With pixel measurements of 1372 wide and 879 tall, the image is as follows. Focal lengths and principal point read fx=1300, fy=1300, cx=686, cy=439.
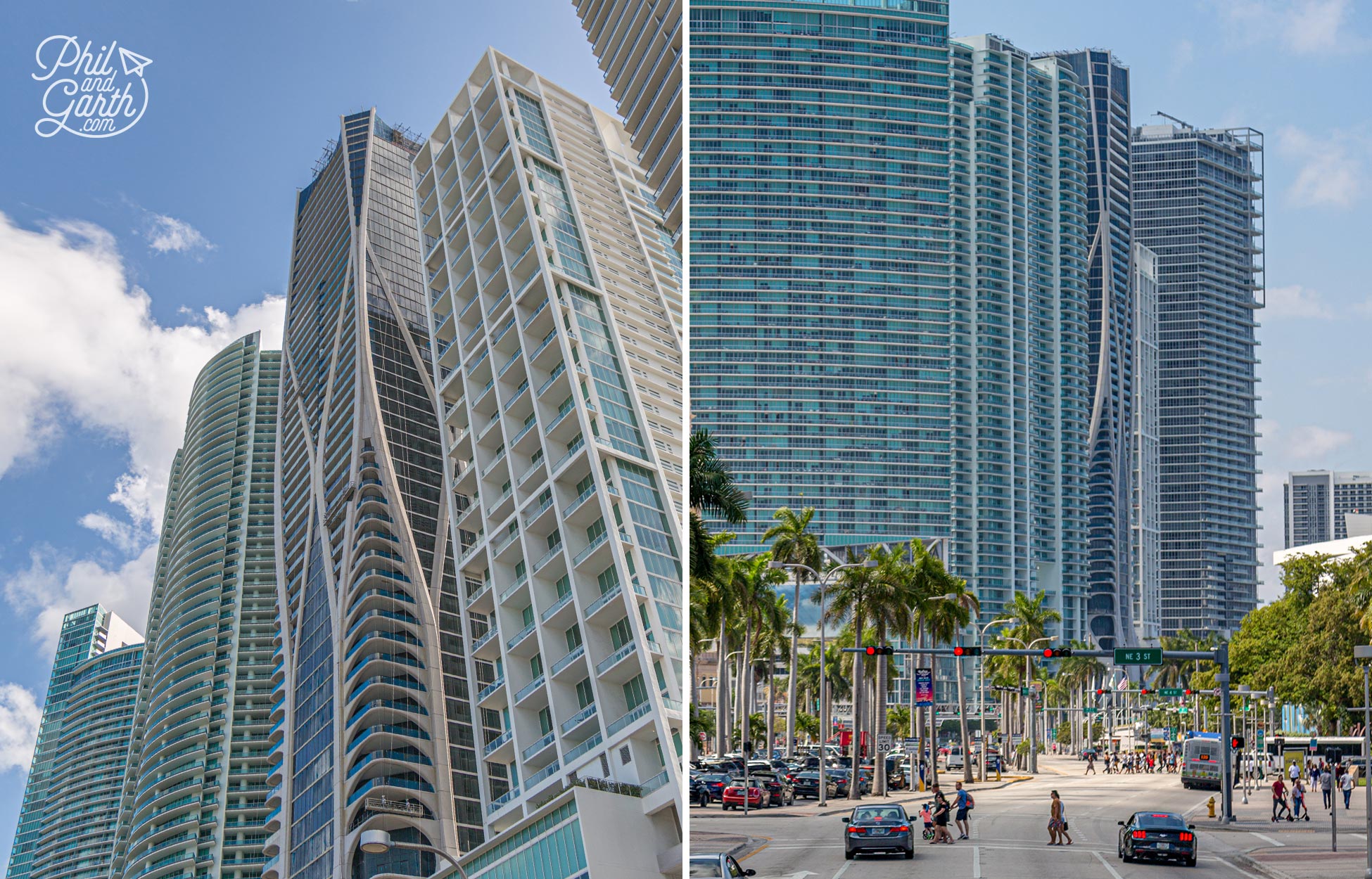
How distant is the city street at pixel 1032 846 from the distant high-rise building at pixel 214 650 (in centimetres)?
8999

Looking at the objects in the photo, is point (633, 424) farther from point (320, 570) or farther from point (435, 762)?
point (320, 570)

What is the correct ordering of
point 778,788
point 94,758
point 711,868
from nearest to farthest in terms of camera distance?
1. point 711,868
2. point 778,788
3. point 94,758

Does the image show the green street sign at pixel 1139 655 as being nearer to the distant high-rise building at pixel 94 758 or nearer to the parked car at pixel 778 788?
the parked car at pixel 778 788

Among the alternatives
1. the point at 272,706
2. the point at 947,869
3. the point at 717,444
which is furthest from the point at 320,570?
the point at 947,869

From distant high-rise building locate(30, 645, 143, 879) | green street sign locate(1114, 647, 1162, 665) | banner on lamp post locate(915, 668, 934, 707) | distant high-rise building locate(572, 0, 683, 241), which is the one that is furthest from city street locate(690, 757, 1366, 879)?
distant high-rise building locate(30, 645, 143, 879)

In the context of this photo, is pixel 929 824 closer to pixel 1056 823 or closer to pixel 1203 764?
pixel 1056 823

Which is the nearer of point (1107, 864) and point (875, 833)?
point (875, 833)

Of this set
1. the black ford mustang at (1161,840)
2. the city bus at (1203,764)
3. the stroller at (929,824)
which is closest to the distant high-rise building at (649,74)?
the stroller at (929,824)

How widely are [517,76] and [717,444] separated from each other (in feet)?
320

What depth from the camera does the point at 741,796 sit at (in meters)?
56.4

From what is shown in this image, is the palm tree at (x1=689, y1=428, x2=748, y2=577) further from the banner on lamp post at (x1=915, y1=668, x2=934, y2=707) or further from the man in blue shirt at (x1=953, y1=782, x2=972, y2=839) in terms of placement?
the banner on lamp post at (x1=915, y1=668, x2=934, y2=707)

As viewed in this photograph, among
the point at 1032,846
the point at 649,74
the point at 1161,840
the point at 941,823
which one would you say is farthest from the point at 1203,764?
the point at 649,74

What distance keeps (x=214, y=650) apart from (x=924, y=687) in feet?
399

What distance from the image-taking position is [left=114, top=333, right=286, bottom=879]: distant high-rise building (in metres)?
144
